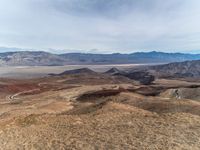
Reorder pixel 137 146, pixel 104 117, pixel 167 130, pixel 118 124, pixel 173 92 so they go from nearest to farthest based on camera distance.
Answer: pixel 137 146 → pixel 167 130 → pixel 118 124 → pixel 104 117 → pixel 173 92

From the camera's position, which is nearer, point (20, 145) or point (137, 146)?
point (137, 146)

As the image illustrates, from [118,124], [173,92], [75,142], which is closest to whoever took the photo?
[75,142]

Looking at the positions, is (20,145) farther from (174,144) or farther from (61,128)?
(174,144)

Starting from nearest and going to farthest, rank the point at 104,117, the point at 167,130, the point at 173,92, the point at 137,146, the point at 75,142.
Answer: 1. the point at 137,146
2. the point at 75,142
3. the point at 167,130
4. the point at 104,117
5. the point at 173,92

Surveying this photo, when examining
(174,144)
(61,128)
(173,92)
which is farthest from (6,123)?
(173,92)

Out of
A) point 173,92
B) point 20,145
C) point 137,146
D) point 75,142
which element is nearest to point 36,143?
point 20,145

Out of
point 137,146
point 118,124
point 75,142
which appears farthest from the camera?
point 118,124

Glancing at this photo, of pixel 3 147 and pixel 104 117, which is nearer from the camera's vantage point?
pixel 3 147

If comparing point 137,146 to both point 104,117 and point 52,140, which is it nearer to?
point 52,140
